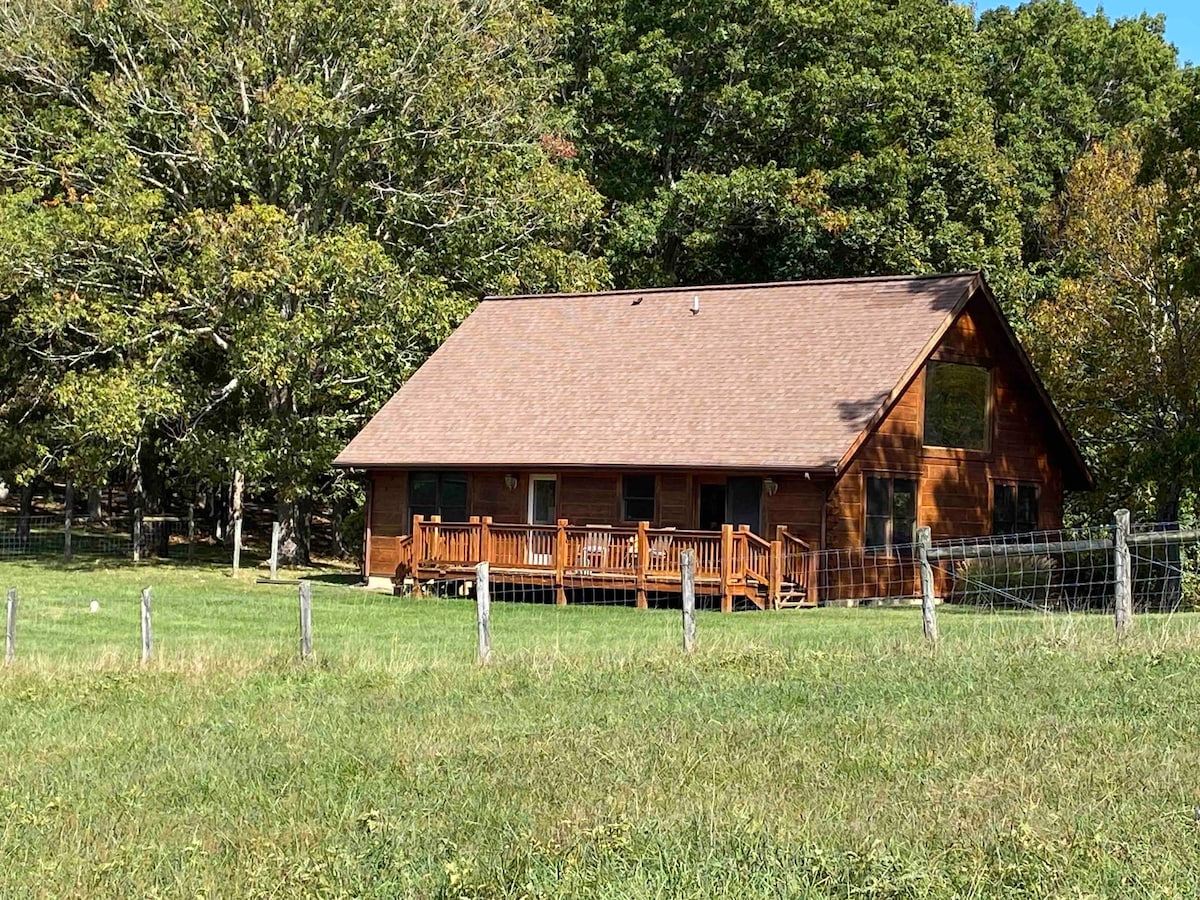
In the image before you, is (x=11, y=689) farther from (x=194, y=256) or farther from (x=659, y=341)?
(x=194, y=256)

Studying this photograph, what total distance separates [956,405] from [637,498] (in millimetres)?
6687

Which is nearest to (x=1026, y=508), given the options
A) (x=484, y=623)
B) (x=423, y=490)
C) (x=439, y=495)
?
(x=439, y=495)

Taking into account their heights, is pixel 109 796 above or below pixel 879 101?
below

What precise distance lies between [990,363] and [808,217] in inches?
515

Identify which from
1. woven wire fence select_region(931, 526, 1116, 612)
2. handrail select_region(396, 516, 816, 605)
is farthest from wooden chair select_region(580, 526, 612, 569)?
woven wire fence select_region(931, 526, 1116, 612)

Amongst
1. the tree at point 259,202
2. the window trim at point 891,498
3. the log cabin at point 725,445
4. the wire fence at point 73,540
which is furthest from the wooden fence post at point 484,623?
the wire fence at point 73,540

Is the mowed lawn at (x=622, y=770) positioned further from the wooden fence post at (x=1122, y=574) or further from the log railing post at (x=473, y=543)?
the log railing post at (x=473, y=543)

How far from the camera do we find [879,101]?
4512cm

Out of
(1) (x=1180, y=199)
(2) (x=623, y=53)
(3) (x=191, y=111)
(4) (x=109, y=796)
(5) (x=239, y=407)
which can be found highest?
(2) (x=623, y=53)

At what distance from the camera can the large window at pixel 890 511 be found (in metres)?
29.5

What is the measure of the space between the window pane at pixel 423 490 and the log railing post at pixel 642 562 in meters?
6.03

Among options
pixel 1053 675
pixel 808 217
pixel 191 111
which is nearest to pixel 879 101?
pixel 808 217

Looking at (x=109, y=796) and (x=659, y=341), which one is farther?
(x=659, y=341)

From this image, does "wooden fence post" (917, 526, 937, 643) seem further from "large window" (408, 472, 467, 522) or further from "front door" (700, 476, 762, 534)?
"large window" (408, 472, 467, 522)
